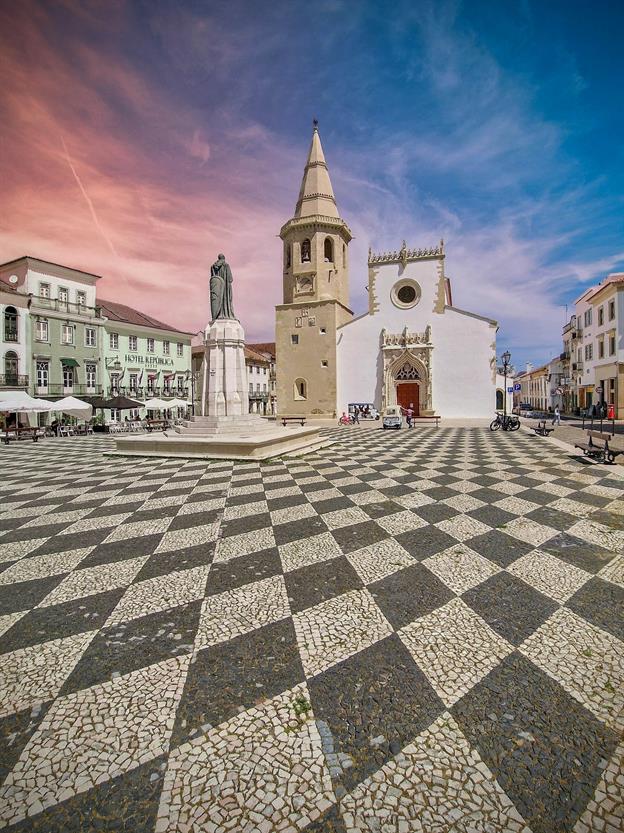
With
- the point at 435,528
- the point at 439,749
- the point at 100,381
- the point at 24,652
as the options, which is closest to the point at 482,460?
the point at 435,528

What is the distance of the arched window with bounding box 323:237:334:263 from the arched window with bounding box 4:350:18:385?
2356 centimetres

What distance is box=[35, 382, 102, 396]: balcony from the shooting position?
2634cm

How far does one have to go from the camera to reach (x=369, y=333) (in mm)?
29625

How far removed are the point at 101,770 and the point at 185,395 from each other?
36182 millimetres

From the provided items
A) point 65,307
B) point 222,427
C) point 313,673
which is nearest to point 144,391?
point 65,307

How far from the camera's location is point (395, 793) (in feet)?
5.05

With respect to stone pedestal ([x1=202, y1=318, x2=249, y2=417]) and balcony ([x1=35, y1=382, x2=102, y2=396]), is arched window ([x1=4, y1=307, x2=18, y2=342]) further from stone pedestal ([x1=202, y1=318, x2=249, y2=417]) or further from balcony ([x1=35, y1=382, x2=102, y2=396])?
stone pedestal ([x1=202, y1=318, x2=249, y2=417])

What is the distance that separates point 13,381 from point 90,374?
5.41 meters

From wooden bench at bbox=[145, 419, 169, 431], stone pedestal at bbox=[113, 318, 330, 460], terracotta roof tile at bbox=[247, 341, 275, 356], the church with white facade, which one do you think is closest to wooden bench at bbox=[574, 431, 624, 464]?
stone pedestal at bbox=[113, 318, 330, 460]

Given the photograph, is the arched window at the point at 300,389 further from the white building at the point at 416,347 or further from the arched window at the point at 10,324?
the arched window at the point at 10,324

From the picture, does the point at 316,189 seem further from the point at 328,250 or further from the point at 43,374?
the point at 43,374

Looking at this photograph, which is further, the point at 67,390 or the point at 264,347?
the point at 264,347

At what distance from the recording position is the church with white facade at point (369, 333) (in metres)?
27.7

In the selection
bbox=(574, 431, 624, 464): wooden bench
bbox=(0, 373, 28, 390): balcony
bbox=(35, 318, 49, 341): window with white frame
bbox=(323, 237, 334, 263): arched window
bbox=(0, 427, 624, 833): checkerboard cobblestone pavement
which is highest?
bbox=(323, 237, 334, 263): arched window
